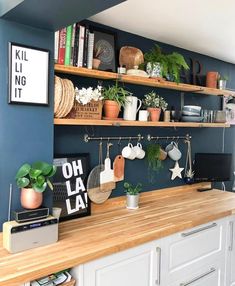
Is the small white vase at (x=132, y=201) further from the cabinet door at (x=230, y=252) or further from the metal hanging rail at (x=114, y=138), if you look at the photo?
the cabinet door at (x=230, y=252)

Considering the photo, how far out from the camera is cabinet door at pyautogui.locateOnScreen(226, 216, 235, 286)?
2.49m

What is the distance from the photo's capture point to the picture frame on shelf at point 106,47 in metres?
2.17

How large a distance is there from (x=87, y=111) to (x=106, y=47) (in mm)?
557

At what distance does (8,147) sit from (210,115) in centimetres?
202

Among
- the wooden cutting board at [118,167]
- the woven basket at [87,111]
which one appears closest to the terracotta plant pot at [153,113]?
the wooden cutting board at [118,167]

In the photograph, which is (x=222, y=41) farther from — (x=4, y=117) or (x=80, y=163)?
(x=4, y=117)

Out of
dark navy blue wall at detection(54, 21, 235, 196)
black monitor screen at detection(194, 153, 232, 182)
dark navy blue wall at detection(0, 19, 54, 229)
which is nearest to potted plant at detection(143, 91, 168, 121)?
dark navy blue wall at detection(54, 21, 235, 196)

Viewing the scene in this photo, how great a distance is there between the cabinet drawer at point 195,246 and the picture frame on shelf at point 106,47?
126 centimetres

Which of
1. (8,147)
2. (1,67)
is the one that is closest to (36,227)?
(8,147)

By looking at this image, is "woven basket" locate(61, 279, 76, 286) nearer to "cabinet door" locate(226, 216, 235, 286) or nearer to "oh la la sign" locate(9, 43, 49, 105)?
"oh la la sign" locate(9, 43, 49, 105)

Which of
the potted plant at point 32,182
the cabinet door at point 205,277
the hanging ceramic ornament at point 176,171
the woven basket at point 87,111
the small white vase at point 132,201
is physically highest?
the woven basket at point 87,111

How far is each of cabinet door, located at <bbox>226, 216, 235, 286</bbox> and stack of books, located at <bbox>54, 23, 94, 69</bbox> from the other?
168 centimetres

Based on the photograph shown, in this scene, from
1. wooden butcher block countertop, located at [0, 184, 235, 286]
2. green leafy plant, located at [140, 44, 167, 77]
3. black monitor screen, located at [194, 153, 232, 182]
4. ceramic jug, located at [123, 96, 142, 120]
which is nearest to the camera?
wooden butcher block countertop, located at [0, 184, 235, 286]

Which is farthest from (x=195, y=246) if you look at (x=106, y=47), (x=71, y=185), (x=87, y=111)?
(x=106, y=47)
